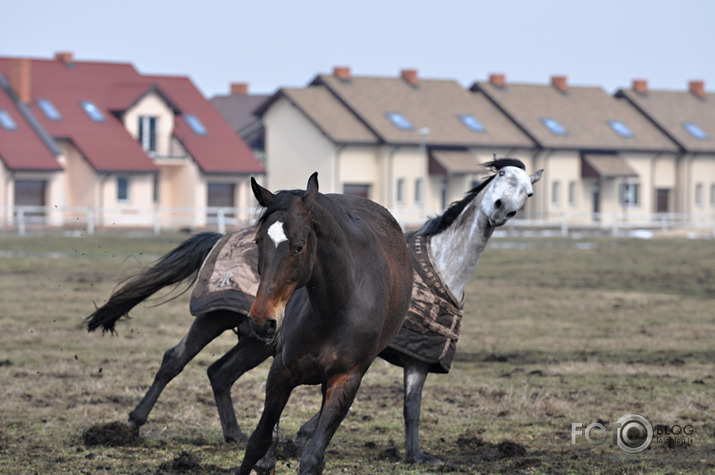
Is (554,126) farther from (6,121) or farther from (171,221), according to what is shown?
Answer: (6,121)

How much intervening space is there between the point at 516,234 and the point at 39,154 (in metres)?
19.2

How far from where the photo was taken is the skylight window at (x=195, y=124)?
54188 millimetres

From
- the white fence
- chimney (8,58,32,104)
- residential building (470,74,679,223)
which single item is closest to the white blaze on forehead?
the white fence

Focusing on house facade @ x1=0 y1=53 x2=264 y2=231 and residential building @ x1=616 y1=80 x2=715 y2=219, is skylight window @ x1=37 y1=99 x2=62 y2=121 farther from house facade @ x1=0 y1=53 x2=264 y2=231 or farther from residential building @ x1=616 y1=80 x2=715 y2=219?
residential building @ x1=616 y1=80 x2=715 y2=219

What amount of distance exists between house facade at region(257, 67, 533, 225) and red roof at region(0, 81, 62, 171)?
42.6 feet

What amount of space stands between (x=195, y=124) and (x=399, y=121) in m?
9.87

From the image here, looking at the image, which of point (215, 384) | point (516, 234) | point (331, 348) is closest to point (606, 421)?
point (215, 384)

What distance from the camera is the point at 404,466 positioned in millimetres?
7500

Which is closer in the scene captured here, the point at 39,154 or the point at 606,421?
the point at 606,421

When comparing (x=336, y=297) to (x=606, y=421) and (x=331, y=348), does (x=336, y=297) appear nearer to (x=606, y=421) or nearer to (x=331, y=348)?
(x=331, y=348)

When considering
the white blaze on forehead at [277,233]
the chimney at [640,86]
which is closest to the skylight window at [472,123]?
the chimney at [640,86]

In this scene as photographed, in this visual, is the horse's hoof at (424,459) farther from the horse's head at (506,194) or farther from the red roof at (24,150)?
the red roof at (24,150)

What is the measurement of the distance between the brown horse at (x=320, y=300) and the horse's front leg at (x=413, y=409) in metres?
1.53

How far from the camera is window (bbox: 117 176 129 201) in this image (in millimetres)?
50625
